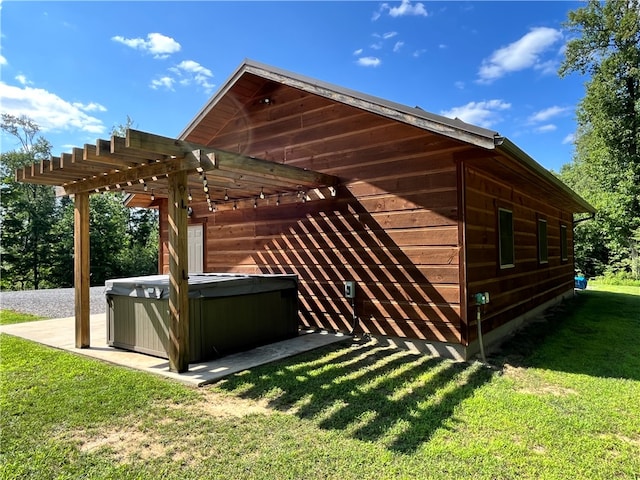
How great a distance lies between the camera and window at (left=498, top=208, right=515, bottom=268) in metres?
5.99

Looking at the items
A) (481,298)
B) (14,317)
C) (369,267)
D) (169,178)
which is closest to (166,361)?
(169,178)

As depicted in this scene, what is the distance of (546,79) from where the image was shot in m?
21.9

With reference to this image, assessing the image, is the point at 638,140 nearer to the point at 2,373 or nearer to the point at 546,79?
the point at 546,79

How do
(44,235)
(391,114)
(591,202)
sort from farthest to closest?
(44,235) < (591,202) < (391,114)

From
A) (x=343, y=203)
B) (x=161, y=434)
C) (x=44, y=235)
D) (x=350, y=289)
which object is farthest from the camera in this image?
(x=44, y=235)

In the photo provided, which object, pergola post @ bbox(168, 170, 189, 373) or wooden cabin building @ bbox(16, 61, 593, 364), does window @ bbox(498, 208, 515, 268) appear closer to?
wooden cabin building @ bbox(16, 61, 593, 364)

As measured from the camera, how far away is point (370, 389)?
12.0ft

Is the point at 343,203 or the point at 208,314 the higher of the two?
the point at 343,203

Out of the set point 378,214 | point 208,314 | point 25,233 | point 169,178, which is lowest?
point 208,314

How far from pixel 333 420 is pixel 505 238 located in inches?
179

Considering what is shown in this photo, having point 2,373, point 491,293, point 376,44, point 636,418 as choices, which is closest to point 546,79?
point 376,44

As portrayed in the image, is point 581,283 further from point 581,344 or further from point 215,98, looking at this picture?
point 215,98

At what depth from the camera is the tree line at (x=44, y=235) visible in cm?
1891

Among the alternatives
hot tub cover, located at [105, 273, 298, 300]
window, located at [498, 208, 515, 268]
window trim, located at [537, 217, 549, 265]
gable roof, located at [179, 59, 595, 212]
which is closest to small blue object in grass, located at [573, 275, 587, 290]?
window trim, located at [537, 217, 549, 265]
